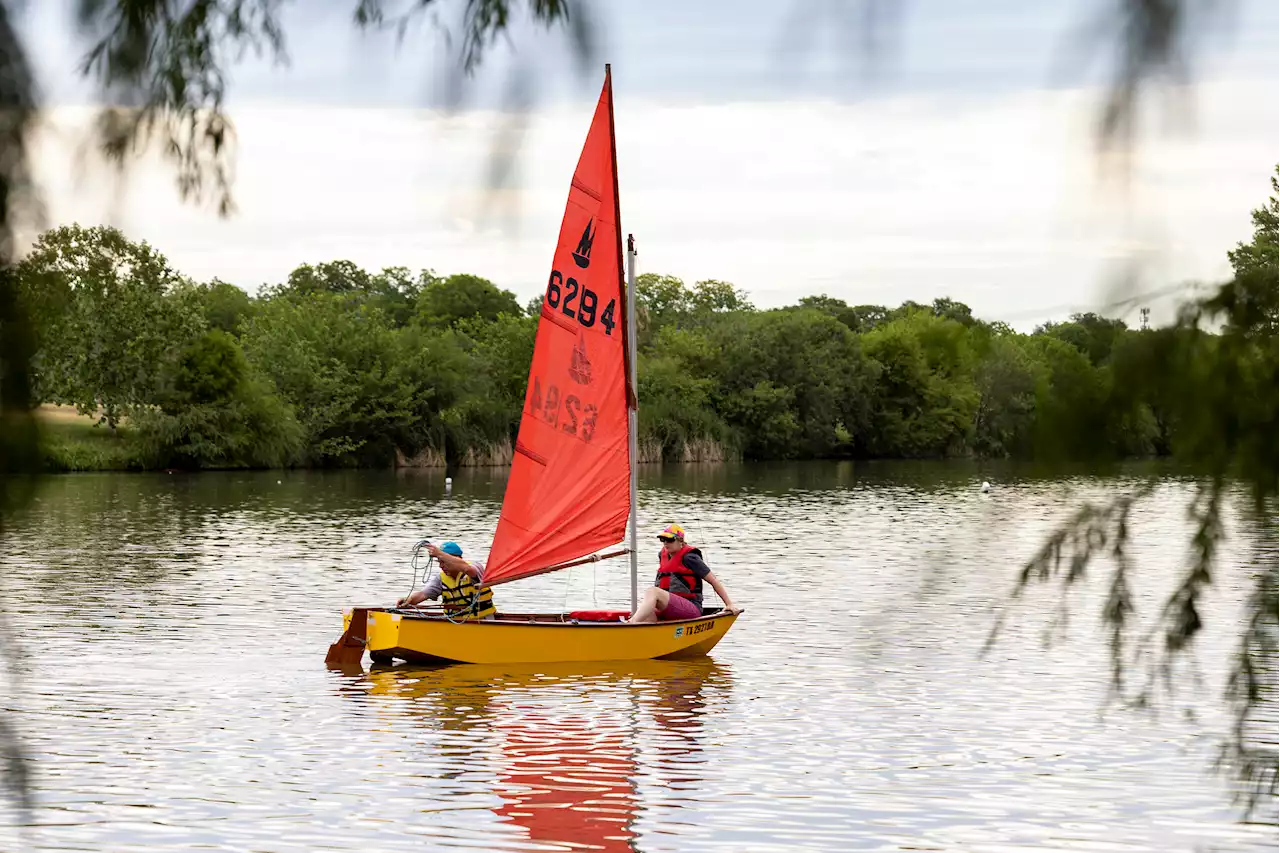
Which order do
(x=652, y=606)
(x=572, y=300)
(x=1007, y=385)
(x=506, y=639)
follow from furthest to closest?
(x=572, y=300), (x=652, y=606), (x=506, y=639), (x=1007, y=385)

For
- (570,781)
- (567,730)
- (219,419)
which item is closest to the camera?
(570,781)

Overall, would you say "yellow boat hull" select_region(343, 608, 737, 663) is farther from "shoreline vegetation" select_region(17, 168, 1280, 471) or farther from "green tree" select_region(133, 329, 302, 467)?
"green tree" select_region(133, 329, 302, 467)

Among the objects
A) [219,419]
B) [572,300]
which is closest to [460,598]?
[572,300]

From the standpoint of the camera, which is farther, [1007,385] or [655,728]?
[655,728]

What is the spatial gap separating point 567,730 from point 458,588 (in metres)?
3.86

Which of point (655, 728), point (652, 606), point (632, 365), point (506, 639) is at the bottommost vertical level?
point (655, 728)

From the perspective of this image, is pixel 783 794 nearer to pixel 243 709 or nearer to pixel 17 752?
pixel 243 709

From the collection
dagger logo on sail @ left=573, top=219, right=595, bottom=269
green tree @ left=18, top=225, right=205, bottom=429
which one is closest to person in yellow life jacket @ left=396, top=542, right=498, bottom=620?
dagger logo on sail @ left=573, top=219, right=595, bottom=269

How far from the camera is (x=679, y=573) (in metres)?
18.7

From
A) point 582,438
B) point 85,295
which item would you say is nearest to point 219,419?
point 582,438

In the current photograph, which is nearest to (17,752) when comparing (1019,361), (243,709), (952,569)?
(952,569)

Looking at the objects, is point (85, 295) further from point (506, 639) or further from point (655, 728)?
point (506, 639)

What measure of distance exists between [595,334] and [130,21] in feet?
51.6

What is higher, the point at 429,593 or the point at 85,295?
the point at 85,295
